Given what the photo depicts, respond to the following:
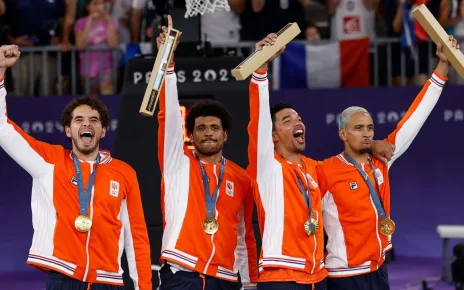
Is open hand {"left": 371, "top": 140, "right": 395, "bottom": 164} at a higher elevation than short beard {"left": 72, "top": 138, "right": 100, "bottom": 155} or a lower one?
lower

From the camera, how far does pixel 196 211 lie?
299 inches

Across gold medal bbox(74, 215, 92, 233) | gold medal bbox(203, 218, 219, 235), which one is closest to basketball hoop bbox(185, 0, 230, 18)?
gold medal bbox(203, 218, 219, 235)

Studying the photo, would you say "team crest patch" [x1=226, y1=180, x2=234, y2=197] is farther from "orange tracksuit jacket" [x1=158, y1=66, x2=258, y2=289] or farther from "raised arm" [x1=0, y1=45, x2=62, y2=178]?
"raised arm" [x1=0, y1=45, x2=62, y2=178]

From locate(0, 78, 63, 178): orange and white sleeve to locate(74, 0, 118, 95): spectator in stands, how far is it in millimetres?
4707

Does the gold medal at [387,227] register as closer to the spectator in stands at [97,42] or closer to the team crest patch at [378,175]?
the team crest patch at [378,175]

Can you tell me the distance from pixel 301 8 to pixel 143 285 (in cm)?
525

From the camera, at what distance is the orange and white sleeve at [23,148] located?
23.2 feet

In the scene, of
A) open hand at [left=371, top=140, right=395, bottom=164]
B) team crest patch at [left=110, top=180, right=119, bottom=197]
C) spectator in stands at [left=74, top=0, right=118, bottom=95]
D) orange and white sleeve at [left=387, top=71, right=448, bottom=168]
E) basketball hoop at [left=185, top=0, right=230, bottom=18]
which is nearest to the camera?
team crest patch at [left=110, top=180, right=119, bottom=197]

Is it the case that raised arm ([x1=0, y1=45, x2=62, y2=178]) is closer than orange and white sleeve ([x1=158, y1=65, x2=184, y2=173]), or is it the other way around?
raised arm ([x1=0, y1=45, x2=62, y2=178])

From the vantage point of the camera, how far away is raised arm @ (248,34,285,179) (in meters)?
7.36

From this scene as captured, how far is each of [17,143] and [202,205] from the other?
4.06 ft

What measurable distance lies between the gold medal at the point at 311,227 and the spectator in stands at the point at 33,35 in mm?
5074

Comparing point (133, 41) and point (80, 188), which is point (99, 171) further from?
point (133, 41)

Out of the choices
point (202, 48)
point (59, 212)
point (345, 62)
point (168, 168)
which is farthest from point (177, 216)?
point (345, 62)
